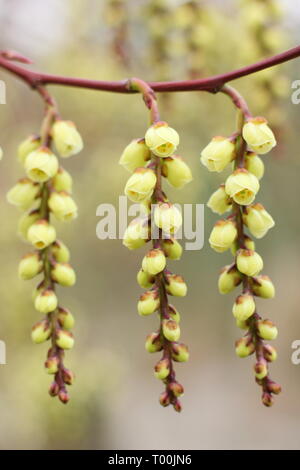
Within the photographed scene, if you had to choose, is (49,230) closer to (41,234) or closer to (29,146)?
(41,234)

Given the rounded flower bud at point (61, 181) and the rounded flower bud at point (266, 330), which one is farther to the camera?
the rounded flower bud at point (61, 181)

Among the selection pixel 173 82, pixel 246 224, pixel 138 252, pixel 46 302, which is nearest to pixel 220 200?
pixel 246 224

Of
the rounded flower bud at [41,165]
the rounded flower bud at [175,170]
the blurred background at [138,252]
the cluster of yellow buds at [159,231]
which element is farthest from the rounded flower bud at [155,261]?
the blurred background at [138,252]

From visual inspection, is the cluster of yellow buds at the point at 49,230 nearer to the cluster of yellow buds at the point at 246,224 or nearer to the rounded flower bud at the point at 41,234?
the rounded flower bud at the point at 41,234

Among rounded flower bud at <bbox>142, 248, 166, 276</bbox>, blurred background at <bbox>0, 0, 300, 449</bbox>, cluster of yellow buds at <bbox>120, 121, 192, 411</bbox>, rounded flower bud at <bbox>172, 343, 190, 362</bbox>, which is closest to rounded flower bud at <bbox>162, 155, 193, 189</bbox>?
cluster of yellow buds at <bbox>120, 121, 192, 411</bbox>

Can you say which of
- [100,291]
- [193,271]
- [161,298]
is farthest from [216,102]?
[193,271]

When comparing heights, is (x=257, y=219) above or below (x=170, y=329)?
above
